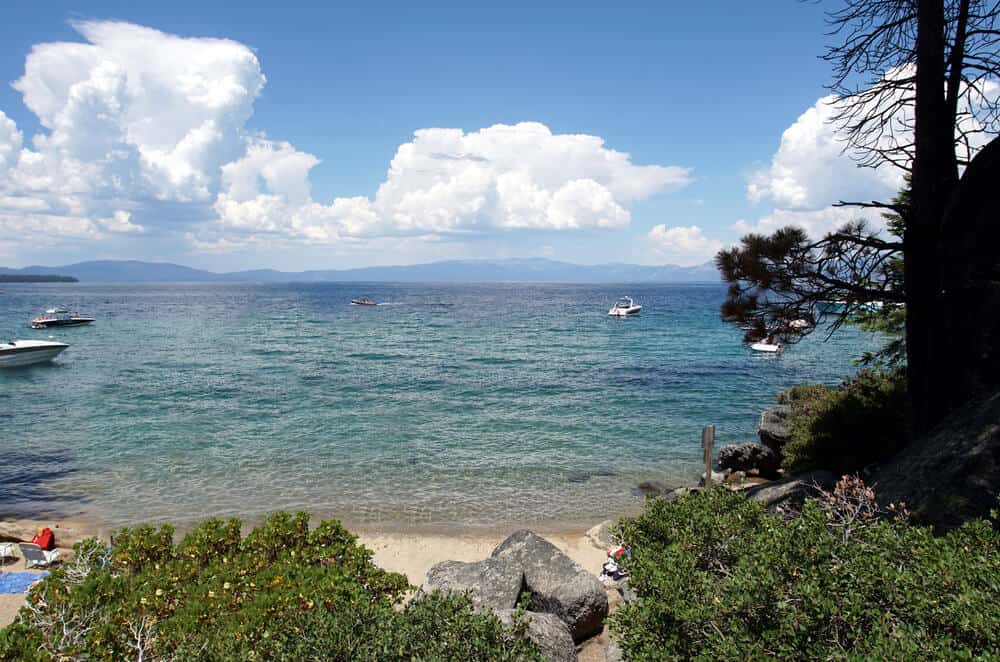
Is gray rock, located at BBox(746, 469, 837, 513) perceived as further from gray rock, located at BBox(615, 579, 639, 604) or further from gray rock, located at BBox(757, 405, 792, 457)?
gray rock, located at BBox(757, 405, 792, 457)

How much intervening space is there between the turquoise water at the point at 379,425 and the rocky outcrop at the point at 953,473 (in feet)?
26.7

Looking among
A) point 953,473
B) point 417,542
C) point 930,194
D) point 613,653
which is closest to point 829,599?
point 613,653

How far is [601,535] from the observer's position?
13.3 meters

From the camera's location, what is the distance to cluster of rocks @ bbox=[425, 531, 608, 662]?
26.6 feet

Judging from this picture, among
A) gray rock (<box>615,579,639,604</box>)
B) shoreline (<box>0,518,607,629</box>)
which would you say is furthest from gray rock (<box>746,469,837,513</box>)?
shoreline (<box>0,518,607,629</box>)

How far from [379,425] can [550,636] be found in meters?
18.3

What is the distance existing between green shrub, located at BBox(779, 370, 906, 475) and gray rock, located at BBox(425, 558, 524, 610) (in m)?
7.78

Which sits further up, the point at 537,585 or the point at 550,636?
the point at 550,636

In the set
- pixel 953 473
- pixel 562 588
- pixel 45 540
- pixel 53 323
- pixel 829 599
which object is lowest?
pixel 45 540

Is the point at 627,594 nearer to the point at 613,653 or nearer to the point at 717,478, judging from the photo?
the point at 613,653

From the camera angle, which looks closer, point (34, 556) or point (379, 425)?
point (34, 556)

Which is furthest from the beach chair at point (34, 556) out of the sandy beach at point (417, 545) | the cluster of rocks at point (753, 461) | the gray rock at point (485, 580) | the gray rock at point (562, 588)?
the cluster of rocks at point (753, 461)

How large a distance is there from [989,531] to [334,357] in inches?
1623

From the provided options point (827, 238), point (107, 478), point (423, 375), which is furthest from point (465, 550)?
point (423, 375)
